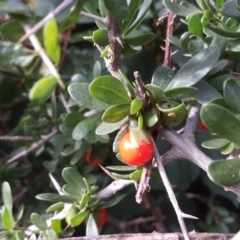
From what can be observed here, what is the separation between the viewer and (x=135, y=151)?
0.42 m

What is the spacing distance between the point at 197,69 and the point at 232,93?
0.15ft

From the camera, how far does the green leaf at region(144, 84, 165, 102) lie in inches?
16.3

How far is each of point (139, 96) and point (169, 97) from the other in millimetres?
36

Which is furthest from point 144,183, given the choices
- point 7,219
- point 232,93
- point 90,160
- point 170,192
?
point 90,160

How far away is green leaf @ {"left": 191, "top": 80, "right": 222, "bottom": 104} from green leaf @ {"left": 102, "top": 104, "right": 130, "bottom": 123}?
84mm

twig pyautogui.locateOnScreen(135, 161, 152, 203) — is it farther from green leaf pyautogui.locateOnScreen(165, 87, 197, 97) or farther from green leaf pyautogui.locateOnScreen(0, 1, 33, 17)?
green leaf pyautogui.locateOnScreen(0, 1, 33, 17)

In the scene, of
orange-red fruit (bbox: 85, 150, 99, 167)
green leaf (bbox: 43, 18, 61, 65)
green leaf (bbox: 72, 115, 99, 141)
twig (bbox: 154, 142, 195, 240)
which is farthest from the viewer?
orange-red fruit (bbox: 85, 150, 99, 167)

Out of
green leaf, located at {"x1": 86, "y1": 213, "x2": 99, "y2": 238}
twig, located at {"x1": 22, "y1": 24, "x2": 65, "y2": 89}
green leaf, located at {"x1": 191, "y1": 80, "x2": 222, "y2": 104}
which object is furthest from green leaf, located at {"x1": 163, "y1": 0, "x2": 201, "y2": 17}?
green leaf, located at {"x1": 86, "y1": 213, "x2": 99, "y2": 238}

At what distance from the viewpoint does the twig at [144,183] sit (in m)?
0.41

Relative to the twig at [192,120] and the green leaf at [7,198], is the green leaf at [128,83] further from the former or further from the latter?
the green leaf at [7,198]

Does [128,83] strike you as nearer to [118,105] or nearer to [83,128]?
[118,105]

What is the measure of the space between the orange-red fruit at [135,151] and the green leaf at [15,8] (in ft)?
0.56

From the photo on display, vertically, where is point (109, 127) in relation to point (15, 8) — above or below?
below

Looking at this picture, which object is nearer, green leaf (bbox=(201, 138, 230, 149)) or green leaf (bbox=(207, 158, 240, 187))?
green leaf (bbox=(207, 158, 240, 187))
